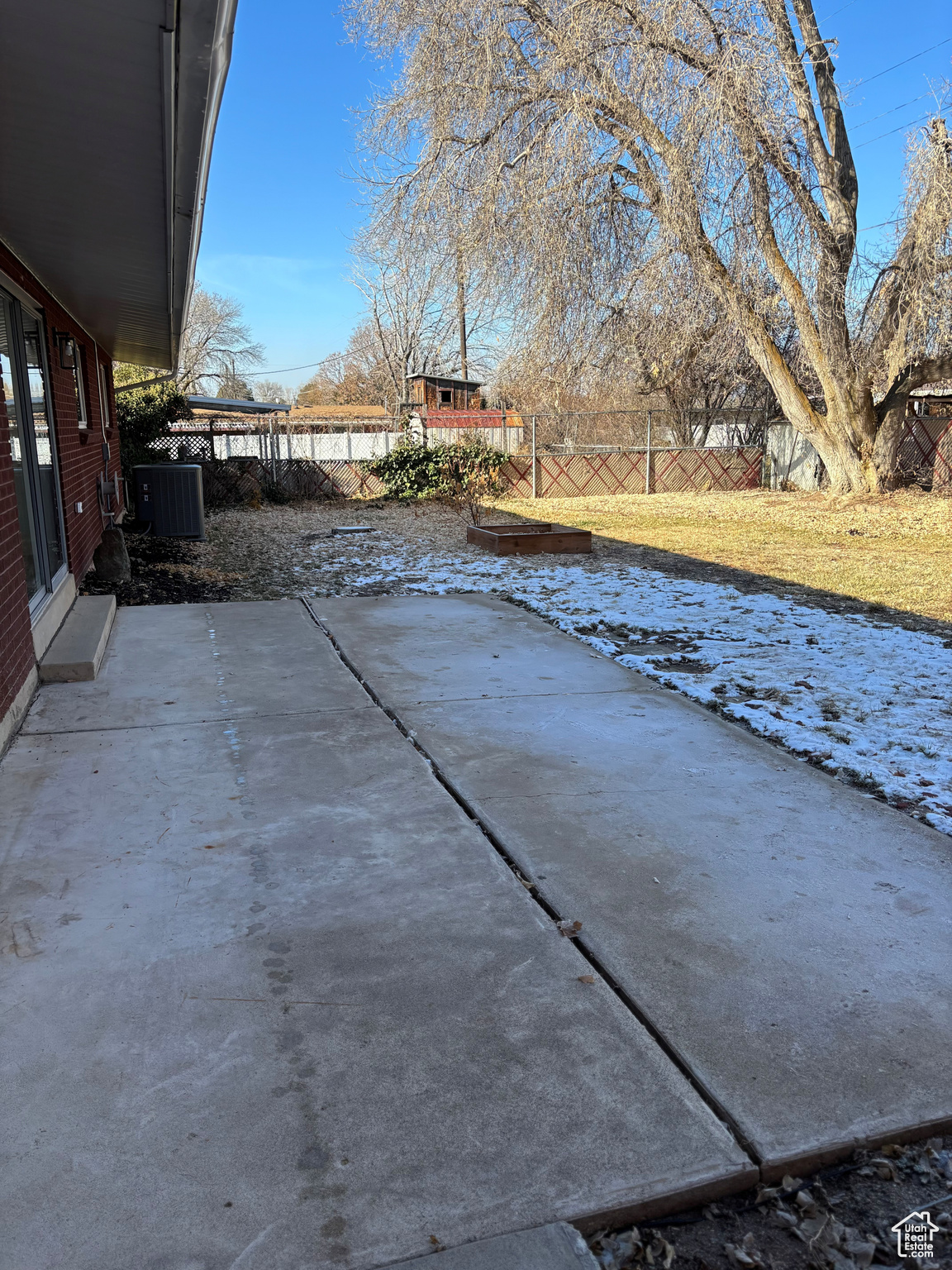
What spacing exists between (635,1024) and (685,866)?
2.70 ft

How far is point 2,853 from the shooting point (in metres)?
2.84

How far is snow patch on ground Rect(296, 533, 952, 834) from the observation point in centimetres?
379

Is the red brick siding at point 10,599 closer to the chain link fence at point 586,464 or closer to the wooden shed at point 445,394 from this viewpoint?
the chain link fence at point 586,464

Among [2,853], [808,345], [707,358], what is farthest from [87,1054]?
[707,358]

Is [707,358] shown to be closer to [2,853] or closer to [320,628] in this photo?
[320,628]

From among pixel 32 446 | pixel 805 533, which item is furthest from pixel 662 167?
pixel 32 446

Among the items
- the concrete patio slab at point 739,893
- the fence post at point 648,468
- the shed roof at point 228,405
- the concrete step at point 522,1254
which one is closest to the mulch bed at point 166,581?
the concrete patio slab at point 739,893

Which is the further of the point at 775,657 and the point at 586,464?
the point at 586,464

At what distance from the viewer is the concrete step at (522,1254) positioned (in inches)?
57.6

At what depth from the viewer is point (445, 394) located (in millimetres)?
37844

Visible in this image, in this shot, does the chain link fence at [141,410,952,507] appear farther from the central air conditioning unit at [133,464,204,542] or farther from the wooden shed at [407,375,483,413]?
the wooden shed at [407,375,483,413]

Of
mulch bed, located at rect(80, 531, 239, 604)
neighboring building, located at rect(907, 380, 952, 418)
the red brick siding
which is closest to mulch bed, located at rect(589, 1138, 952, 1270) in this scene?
the red brick siding

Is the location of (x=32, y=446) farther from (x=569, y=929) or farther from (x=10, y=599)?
(x=569, y=929)

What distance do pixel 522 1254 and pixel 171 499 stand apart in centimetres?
1214
